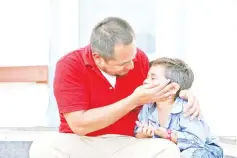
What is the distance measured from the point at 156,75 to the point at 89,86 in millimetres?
274

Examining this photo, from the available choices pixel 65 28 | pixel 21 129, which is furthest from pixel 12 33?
pixel 21 129

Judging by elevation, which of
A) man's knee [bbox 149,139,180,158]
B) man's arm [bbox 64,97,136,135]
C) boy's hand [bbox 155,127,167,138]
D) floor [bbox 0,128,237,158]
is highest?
man's arm [bbox 64,97,136,135]

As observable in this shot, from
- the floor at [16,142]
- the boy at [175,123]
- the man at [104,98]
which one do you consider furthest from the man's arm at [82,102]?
the floor at [16,142]

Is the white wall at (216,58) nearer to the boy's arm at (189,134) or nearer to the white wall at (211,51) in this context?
the white wall at (211,51)

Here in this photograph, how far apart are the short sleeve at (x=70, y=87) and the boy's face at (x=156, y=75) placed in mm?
256

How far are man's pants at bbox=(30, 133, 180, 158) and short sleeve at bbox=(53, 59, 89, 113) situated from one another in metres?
0.13

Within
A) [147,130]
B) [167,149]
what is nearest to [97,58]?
[147,130]

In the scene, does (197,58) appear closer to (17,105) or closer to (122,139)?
(122,139)

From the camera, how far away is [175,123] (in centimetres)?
181

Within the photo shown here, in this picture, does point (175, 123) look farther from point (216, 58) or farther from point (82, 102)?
point (216, 58)

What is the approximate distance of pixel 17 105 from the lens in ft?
7.70

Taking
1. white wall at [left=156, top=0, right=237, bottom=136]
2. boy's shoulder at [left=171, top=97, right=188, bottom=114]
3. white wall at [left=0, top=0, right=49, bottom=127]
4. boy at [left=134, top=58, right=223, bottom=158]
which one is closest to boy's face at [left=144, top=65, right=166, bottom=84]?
boy at [left=134, top=58, right=223, bottom=158]

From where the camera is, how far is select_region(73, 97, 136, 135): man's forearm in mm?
1688

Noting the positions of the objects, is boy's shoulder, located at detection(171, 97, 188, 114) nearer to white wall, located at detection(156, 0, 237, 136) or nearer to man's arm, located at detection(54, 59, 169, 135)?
man's arm, located at detection(54, 59, 169, 135)
